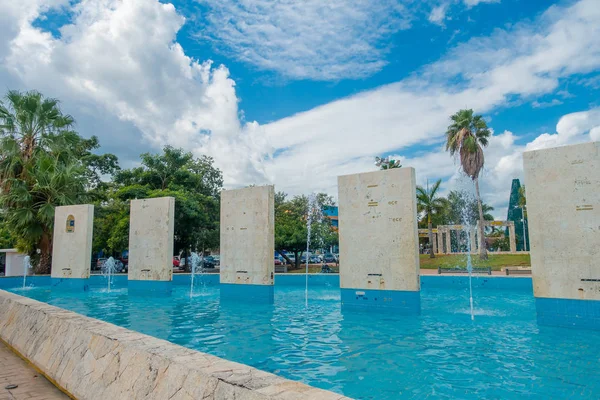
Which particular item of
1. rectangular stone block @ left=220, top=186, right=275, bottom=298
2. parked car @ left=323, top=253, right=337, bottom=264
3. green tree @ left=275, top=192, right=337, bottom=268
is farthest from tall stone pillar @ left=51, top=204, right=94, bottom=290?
parked car @ left=323, top=253, right=337, bottom=264

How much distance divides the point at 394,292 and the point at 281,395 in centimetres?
829

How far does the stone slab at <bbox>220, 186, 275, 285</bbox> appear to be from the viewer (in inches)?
491

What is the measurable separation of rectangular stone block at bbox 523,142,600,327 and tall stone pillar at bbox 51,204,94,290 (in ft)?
→ 52.1

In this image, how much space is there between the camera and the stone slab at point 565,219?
26.1 feet

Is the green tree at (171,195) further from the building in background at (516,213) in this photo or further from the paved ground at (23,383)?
the building in background at (516,213)

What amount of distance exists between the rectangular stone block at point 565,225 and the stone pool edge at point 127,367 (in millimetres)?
7732

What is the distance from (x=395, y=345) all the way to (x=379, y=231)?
393cm

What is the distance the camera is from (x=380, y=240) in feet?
33.9

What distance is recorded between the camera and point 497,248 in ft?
146

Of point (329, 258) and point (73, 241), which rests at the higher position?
point (73, 241)

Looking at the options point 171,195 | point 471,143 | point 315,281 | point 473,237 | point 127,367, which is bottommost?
point 315,281

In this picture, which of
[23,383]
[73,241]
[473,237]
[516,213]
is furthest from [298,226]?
[516,213]

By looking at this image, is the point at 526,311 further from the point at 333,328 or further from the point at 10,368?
the point at 10,368

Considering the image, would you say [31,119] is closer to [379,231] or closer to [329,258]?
[379,231]
